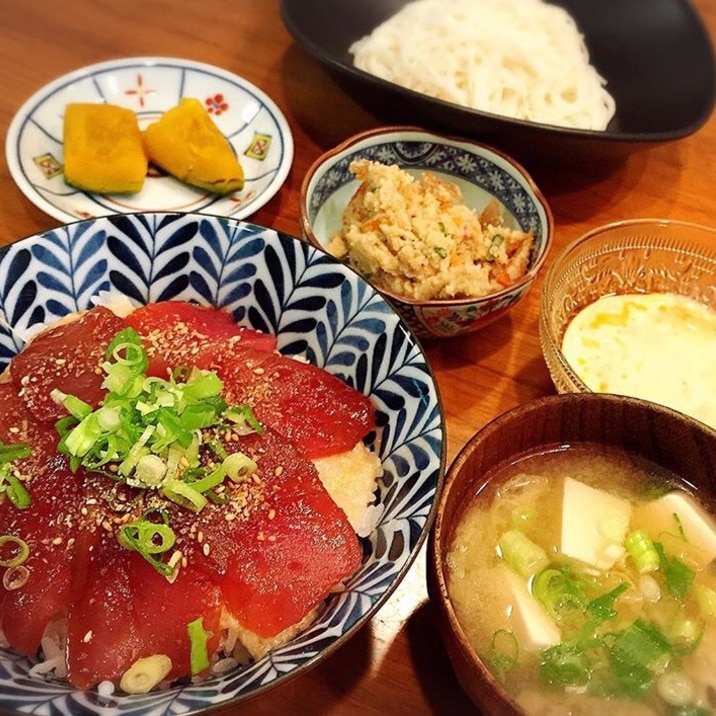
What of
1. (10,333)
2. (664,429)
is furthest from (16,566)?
(664,429)

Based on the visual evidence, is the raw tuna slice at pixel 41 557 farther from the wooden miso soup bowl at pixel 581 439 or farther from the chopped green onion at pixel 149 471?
the wooden miso soup bowl at pixel 581 439

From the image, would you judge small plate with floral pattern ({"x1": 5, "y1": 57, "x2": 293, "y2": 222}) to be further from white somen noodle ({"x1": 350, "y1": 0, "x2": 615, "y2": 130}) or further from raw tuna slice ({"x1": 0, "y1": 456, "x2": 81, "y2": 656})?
raw tuna slice ({"x1": 0, "y1": 456, "x2": 81, "y2": 656})

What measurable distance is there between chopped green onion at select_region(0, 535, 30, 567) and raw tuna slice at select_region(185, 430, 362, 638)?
26cm

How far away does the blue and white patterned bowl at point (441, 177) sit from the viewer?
1831 mm

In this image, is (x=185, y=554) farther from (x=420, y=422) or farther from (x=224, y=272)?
(x=224, y=272)

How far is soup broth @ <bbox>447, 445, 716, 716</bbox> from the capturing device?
1.19m

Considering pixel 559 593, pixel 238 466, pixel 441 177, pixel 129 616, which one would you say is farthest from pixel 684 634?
pixel 441 177

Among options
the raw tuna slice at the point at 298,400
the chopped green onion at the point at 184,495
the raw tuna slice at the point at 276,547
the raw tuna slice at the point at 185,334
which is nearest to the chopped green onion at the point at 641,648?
the raw tuna slice at the point at 276,547

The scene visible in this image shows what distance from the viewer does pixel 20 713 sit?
0.96m

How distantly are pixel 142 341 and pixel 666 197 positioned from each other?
67.1 inches

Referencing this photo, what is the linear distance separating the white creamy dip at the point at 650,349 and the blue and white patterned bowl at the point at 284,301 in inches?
20.2

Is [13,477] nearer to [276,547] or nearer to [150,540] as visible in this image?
[150,540]

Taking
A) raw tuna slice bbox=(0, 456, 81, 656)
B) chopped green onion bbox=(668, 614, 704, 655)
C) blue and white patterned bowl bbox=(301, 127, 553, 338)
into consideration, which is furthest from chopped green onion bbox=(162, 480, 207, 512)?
chopped green onion bbox=(668, 614, 704, 655)

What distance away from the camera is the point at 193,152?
2152 millimetres
